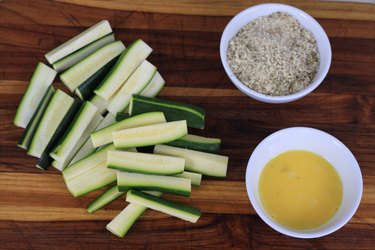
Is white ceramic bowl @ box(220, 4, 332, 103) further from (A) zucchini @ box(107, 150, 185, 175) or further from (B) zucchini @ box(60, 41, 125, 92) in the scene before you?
(B) zucchini @ box(60, 41, 125, 92)

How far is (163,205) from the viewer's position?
81.8 inches

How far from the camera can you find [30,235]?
2125 millimetres

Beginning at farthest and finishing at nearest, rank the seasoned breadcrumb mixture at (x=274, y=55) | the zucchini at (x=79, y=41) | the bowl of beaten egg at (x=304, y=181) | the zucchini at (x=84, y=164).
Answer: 1. the zucchini at (x=79, y=41)
2. the seasoned breadcrumb mixture at (x=274, y=55)
3. the zucchini at (x=84, y=164)
4. the bowl of beaten egg at (x=304, y=181)

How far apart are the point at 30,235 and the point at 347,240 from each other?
4.72 feet

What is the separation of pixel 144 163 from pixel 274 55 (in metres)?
0.82

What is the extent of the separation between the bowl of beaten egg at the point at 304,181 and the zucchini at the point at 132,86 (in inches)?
25.5

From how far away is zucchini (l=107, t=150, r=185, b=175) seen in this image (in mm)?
2068

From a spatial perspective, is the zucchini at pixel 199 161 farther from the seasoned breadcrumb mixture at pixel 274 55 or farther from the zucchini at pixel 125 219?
the seasoned breadcrumb mixture at pixel 274 55

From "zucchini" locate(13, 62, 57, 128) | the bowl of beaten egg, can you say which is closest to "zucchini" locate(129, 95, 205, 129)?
the bowl of beaten egg

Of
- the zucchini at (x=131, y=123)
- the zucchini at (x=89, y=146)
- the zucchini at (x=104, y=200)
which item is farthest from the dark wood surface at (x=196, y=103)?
the zucchini at (x=131, y=123)

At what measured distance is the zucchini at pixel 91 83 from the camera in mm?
2266

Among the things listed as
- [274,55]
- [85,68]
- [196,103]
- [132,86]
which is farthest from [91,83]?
[274,55]

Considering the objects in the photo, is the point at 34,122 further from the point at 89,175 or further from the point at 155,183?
the point at 155,183

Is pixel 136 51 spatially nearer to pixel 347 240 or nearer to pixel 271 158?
pixel 271 158
